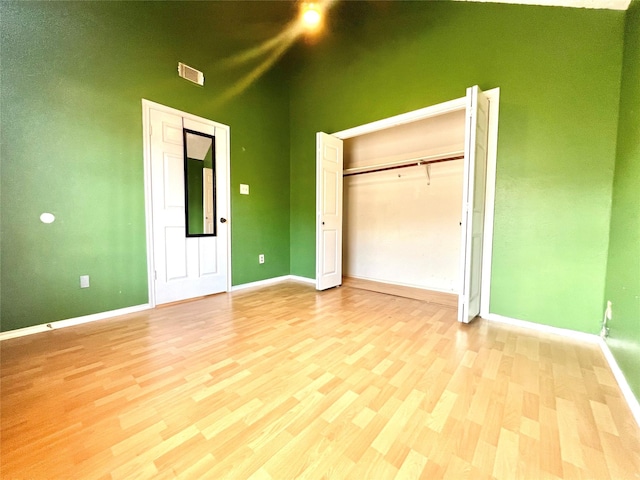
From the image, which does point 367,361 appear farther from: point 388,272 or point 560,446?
point 388,272

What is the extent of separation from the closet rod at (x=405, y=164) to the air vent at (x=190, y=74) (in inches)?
91.9

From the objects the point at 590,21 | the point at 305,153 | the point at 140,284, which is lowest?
the point at 140,284

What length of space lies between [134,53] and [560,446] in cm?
421

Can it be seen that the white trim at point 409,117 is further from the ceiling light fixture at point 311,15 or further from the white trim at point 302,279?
the white trim at point 302,279

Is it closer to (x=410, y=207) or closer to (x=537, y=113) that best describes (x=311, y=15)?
(x=537, y=113)

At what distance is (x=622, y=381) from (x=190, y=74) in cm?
450

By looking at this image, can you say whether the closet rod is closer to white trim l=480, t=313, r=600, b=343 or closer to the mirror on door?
white trim l=480, t=313, r=600, b=343

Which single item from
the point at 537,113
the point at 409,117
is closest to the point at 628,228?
the point at 537,113

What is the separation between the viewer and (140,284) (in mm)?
2668

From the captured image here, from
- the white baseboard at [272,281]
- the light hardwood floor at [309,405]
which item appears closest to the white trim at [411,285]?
the white baseboard at [272,281]

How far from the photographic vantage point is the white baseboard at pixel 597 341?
1.29 m

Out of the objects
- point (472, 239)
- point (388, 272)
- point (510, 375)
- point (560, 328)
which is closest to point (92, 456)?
point (510, 375)

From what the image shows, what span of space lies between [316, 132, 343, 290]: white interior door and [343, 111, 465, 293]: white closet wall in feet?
2.51

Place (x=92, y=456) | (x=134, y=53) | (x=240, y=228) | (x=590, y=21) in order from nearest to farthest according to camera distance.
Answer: (x=92, y=456) → (x=590, y=21) → (x=134, y=53) → (x=240, y=228)
